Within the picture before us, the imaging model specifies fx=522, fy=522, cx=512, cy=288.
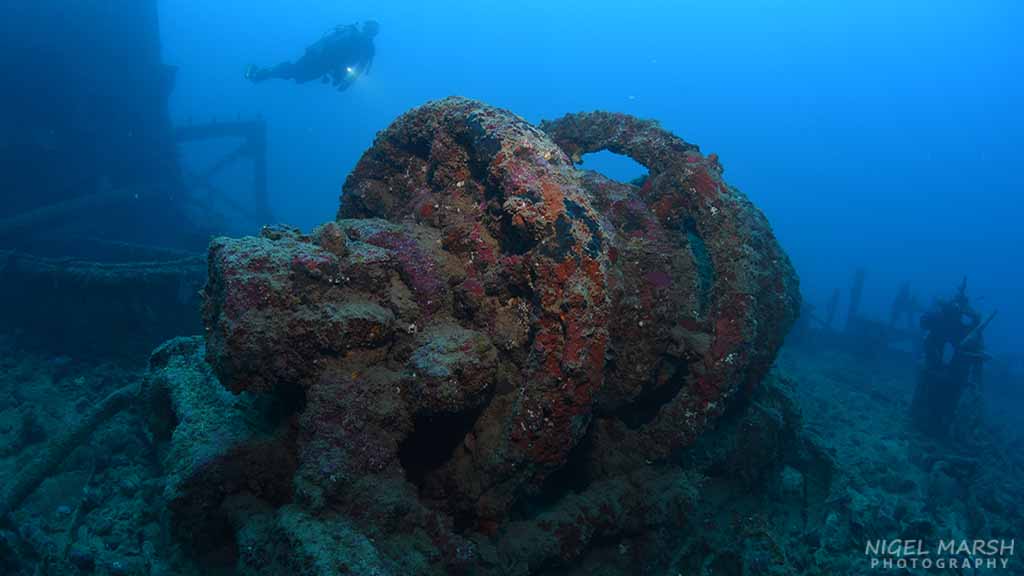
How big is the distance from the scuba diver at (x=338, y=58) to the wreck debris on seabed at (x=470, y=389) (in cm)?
1657

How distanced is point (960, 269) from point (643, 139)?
106 meters

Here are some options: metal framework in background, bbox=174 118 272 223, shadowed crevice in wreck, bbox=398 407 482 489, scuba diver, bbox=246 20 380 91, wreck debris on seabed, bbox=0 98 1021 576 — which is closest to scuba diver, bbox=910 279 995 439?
wreck debris on seabed, bbox=0 98 1021 576

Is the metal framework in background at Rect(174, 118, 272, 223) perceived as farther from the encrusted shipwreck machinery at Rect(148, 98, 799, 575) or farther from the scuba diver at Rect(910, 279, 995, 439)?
the scuba diver at Rect(910, 279, 995, 439)

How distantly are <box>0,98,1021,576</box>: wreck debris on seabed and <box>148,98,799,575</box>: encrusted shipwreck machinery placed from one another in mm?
13

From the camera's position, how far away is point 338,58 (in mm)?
18672

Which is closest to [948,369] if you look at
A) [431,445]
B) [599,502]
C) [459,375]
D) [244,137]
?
[599,502]

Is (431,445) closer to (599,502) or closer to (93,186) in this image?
(599,502)

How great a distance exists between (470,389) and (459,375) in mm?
93

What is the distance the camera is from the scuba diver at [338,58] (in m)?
18.4

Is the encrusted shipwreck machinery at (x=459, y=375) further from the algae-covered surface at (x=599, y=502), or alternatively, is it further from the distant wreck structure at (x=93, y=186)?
the distant wreck structure at (x=93, y=186)

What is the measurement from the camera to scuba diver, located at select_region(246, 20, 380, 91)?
60.4 feet

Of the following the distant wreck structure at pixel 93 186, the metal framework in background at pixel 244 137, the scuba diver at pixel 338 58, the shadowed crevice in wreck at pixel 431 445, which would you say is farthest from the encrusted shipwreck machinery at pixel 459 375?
the metal framework in background at pixel 244 137

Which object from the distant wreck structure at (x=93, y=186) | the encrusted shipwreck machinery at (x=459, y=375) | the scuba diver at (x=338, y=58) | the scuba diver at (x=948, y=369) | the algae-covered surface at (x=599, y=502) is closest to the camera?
the encrusted shipwreck machinery at (x=459, y=375)

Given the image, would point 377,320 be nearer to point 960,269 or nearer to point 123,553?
point 123,553
